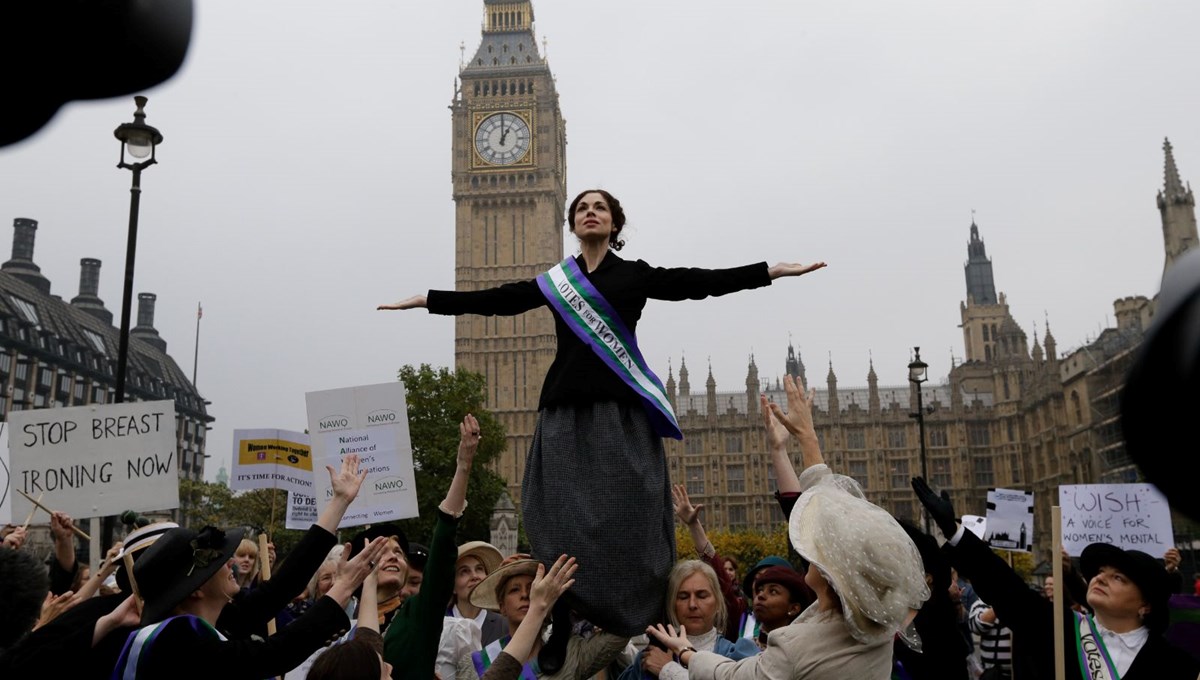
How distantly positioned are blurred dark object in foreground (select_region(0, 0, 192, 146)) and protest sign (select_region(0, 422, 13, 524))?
20.0 ft

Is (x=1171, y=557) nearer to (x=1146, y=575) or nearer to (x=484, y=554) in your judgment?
(x=1146, y=575)

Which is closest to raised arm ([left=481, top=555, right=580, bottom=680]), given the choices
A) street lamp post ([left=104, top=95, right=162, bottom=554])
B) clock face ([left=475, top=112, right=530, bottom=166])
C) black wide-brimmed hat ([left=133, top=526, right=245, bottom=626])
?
black wide-brimmed hat ([left=133, top=526, right=245, bottom=626])

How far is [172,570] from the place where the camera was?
2.79m

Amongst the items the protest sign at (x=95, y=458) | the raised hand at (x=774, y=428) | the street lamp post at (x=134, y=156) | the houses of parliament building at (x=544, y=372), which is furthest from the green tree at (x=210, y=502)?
the raised hand at (x=774, y=428)

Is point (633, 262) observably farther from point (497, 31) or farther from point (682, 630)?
point (497, 31)

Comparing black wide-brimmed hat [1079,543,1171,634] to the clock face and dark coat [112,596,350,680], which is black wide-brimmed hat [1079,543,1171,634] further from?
the clock face

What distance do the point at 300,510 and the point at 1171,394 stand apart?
6587mm

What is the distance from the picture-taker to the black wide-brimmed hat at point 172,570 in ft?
9.00

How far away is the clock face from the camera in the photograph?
6344cm

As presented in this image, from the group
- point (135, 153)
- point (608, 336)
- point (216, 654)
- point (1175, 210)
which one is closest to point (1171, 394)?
point (216, 654)

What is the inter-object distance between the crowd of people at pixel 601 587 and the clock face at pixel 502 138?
60418mm

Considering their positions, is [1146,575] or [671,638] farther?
[1146,575]

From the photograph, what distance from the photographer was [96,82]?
27.5 inches

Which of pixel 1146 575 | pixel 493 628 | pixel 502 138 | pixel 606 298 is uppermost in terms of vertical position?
pixel 502 138
